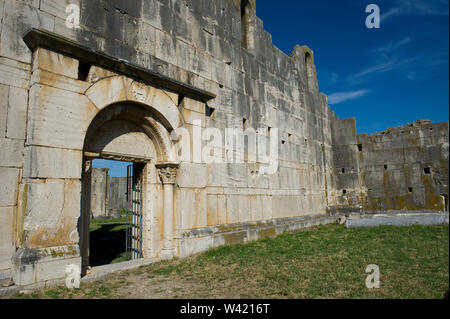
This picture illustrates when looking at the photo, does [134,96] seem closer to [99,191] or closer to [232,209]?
[232,209]

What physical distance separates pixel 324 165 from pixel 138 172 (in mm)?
10225

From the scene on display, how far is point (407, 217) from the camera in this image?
10406 millimetres

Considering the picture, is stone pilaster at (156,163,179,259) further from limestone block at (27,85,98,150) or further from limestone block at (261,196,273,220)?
limestone block at (261,196,273,220)

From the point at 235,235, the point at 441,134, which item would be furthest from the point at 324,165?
the point at 235,235

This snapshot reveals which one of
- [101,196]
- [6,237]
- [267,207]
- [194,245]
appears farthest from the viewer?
[101,196]

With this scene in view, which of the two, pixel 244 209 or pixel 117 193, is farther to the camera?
pixel 117 193

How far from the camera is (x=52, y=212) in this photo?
446cm

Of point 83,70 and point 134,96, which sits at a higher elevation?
point 83,70

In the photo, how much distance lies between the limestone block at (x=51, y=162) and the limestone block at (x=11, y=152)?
122mm

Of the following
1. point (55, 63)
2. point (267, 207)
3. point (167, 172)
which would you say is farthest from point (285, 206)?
point (55, 63)

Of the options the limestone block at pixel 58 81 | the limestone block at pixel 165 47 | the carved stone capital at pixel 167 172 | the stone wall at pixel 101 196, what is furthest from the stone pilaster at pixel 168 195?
the stone wall at pixel 101 196

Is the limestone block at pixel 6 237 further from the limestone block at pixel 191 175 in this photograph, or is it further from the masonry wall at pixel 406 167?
the masonry wall at pixel 406 167

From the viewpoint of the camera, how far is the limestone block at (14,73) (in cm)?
440

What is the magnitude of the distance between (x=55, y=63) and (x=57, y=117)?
860 millimetres
